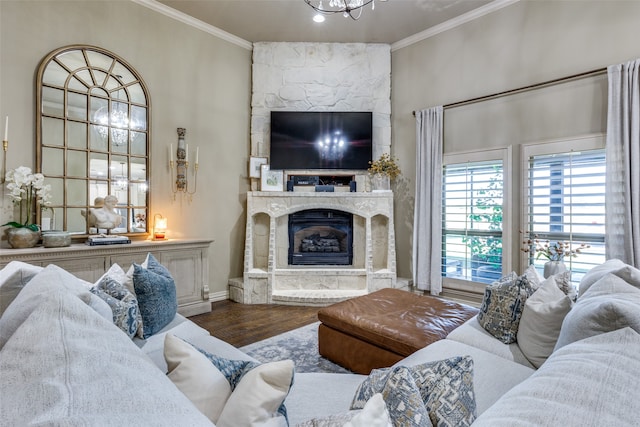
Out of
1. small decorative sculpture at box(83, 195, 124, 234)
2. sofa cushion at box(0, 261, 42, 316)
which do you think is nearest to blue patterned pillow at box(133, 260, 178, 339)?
sofa cushion at box(0, 261, 42, 316)

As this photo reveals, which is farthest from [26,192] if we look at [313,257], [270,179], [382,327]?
[382,327]

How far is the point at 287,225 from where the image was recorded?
4.57 m

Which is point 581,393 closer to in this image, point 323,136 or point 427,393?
point 427,393

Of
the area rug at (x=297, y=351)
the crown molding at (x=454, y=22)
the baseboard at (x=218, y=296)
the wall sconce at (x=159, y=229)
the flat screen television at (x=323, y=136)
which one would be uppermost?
the crown molding at (x=454, y=22)

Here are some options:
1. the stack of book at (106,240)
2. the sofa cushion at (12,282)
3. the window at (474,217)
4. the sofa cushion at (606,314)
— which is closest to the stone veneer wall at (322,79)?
the window at (474,217)

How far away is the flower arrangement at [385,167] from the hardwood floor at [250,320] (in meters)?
1.99

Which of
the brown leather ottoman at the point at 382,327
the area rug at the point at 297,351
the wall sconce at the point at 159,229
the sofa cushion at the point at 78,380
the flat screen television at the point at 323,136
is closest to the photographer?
the sofa cushion at the point at 78,380

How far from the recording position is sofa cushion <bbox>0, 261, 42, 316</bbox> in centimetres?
145

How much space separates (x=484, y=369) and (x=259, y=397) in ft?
4.12

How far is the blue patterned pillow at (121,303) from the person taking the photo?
5.25 ft

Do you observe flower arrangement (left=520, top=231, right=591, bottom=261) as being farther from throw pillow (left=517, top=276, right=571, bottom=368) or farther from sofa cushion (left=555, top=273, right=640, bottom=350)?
sofa cushion (left=555, top=273, right=640, bottom=350)

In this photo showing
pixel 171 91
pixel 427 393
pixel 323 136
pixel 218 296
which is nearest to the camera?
pixel 427 393

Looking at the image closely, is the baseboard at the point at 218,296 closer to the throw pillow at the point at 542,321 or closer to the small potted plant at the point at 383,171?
the small potted plant at the point at 383,171

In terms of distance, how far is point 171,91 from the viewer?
13.1 feet
